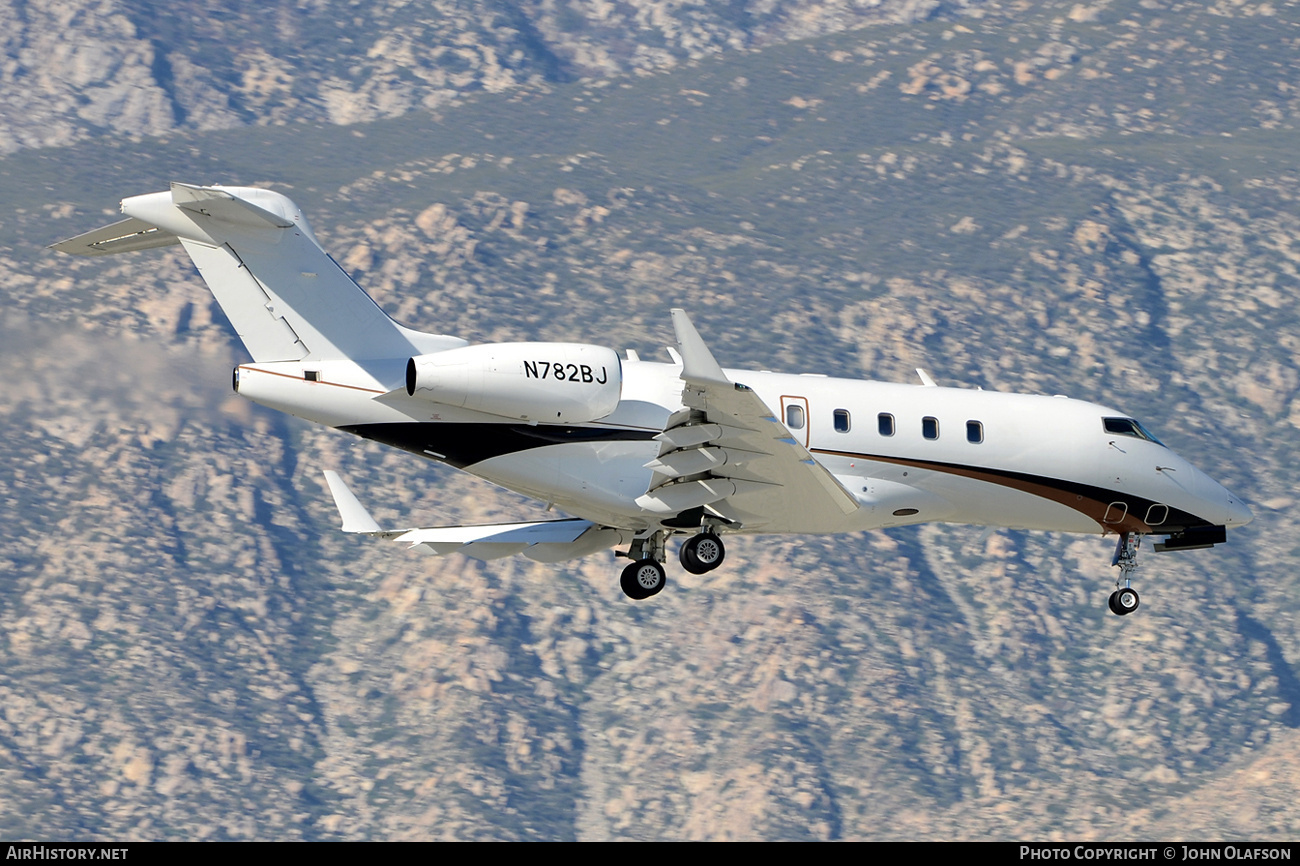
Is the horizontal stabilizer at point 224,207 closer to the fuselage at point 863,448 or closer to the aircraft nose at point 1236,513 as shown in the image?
the fuselage at point 863,448

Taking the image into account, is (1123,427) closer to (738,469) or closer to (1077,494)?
(1077,494)

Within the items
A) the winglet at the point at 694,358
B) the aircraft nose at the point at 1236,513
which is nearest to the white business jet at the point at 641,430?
the winglet at the point at 694,358

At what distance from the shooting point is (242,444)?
113 meters

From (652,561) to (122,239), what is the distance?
10.6 m

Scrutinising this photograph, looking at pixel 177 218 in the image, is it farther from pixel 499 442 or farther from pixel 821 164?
pixel 821 164

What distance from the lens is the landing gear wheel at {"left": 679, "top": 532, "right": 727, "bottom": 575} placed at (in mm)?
34062

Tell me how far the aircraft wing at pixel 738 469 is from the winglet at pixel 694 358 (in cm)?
5

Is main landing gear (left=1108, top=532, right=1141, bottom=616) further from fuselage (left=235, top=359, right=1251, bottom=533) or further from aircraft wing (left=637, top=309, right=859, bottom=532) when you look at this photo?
aircraft wing (left=637, top=309, right=859, bottom=532)

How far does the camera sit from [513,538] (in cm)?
3738

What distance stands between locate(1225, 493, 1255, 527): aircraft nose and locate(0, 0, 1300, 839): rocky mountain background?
53.8 m

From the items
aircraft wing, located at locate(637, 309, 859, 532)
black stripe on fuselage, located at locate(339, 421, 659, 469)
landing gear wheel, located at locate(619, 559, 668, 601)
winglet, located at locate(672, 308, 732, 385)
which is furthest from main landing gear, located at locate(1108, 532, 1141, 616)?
winglet, located at locate(672, 308, 732, 385)

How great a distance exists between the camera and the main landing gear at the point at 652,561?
34.2 m

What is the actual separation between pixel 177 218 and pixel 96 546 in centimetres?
7697
